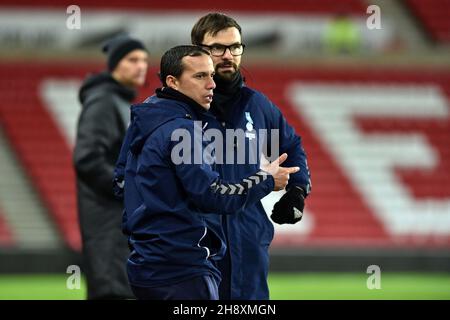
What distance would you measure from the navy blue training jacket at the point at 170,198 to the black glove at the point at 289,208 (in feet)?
1.49

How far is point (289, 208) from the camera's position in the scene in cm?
495

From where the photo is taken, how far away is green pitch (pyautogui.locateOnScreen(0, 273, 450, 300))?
36.1ft

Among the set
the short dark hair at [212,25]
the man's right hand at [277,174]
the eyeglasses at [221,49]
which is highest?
the short dark hair at [212,25]

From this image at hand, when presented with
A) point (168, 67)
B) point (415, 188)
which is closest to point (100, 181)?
point (168, 67)

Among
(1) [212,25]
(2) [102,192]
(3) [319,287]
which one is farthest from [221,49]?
(3) [319,287]

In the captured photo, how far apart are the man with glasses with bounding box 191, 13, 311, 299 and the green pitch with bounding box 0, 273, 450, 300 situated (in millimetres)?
5552

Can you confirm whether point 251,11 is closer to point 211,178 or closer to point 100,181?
point 100,181

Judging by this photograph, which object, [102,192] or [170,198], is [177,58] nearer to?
[170,198]

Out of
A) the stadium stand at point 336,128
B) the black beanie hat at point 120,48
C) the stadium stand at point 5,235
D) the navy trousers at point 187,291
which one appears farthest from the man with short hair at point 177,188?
the stadium stand at point 336,128

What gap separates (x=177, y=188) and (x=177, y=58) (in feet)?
1.85

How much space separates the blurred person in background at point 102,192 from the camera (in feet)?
20.6

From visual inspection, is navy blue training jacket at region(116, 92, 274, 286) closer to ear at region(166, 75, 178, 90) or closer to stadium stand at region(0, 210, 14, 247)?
ear at region(166, 75, 178, 90)

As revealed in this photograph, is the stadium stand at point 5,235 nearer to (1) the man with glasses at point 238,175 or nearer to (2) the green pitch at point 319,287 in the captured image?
(2) the green pitch at point 319,287
